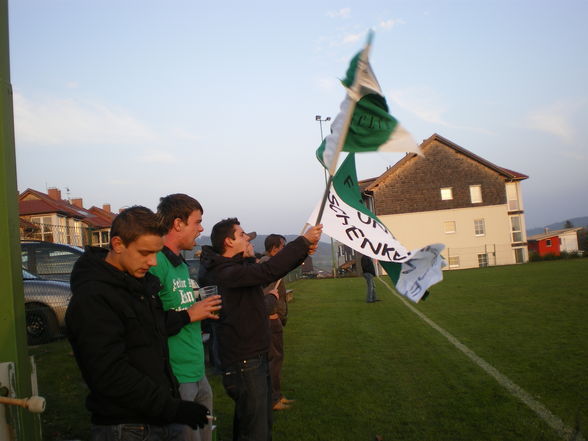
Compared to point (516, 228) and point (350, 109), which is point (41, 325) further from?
point (516, 228)

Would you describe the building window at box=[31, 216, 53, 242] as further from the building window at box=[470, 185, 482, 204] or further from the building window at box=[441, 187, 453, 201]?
the building window at box=[470, 185, 482, 204]

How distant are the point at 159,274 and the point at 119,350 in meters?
1.10

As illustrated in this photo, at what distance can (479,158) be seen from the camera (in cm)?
4559

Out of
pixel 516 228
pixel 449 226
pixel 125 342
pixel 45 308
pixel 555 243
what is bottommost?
pixel 555 243

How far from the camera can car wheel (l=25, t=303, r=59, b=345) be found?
31.5 feet

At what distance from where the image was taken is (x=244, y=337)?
3873mm

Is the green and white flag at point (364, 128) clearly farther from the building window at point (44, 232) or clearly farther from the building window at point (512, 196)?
the building window at point (512, 196)

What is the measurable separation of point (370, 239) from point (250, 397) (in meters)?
1.42

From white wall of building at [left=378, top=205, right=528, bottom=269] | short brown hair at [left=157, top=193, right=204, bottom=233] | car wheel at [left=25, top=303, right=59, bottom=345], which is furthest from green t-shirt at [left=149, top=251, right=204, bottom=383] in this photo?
white wall of building at [left=378, top=205, right=528, bottom=269]

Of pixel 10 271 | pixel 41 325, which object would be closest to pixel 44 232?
pixel 41 325

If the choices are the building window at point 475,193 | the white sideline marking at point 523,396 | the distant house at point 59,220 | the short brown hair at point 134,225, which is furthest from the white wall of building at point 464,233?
the short brown hair at point 134,225

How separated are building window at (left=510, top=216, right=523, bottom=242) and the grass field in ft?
115

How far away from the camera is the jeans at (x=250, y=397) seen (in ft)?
12.4

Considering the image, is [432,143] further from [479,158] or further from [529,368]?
[529,368]
